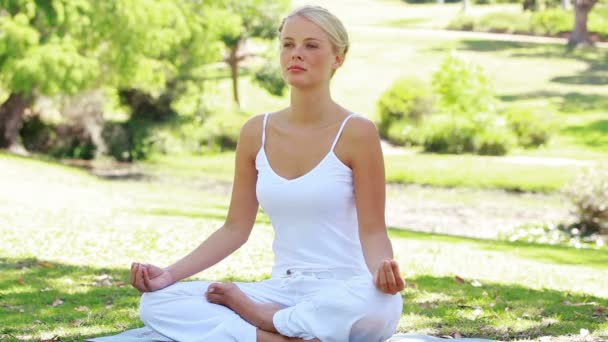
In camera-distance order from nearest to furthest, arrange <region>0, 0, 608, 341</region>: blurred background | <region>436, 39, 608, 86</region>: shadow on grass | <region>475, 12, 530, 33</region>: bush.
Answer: <region>0, 0, 608, 341</region>: blurred background
<region>436, 39, 608, 86</region>: shadow on grass
<region>475, 12, 530, 33</region>: bush

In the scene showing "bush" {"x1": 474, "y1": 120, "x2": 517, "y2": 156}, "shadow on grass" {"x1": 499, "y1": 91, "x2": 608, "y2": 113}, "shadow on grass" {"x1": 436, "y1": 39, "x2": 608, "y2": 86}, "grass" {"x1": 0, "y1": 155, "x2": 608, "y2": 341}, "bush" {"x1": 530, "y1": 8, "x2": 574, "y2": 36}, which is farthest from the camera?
"bush" {"x1": 530, "y1": 8, "x2": 574, "y2": 36}

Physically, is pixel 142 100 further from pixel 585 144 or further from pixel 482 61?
pixel 482 61

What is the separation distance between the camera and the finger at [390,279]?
3951mm

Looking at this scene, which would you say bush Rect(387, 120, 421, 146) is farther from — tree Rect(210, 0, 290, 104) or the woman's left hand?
the woman's left hand

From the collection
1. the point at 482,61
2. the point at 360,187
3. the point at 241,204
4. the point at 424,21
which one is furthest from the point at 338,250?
the point at 424,21

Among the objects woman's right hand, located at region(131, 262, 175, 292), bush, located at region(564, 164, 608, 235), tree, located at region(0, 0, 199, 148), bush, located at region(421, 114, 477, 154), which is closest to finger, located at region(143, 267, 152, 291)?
woman's right hand, located at region(131, 262, 175, 292)

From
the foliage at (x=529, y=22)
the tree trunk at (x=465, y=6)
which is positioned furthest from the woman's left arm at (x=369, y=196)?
the tree trunk at (x=465, y=6)

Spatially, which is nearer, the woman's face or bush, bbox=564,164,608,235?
the woman's face

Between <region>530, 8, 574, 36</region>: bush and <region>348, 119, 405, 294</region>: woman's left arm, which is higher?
<region>348, 119, 405, 294</region>: woman's left arm

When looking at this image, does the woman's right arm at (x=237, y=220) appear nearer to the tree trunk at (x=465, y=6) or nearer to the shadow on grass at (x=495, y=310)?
the shadow on grass at (x=495, y=310)

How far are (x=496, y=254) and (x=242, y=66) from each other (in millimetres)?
26119

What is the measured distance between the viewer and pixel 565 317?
21.8 ft

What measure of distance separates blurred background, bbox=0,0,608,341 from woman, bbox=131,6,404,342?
4.51 ft

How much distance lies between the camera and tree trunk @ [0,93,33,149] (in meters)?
23.3
